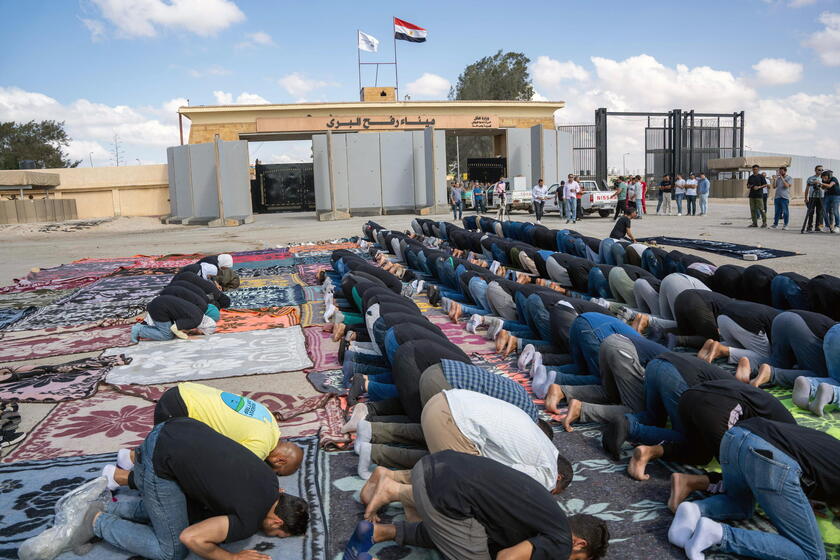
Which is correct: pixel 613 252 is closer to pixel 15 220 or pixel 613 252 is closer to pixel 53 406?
pixel 53 406

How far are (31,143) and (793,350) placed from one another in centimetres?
5328

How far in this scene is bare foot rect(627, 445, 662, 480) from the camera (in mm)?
3645

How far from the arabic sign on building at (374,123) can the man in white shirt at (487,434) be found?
31.4 meters

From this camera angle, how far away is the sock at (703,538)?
2.91 metres

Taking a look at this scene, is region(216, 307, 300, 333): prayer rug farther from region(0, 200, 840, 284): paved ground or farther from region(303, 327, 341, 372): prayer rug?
region(0, 200, 840, 284): paved ground

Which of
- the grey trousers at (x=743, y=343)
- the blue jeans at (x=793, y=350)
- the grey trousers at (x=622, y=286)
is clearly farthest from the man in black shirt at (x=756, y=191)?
the blue jeans at (x=793, y=350)

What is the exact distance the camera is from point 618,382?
14.4 ft

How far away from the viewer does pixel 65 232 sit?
26.1 meters

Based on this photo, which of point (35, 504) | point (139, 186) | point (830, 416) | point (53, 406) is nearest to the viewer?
point (35, 504)

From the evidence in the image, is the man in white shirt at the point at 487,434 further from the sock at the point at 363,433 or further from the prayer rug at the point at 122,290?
the prayer rug at the point at 122,290

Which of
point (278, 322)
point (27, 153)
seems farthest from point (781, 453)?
point (27, 153)

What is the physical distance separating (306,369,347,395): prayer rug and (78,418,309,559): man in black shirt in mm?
2251

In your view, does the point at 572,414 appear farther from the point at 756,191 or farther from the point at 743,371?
the point at 756,191

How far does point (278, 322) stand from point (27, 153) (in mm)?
47473
